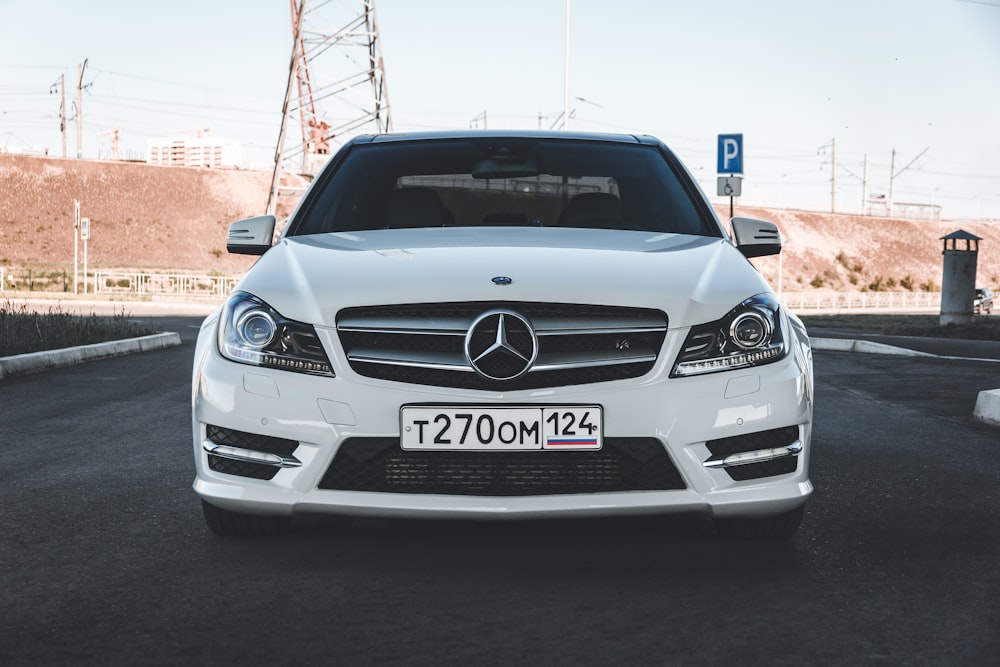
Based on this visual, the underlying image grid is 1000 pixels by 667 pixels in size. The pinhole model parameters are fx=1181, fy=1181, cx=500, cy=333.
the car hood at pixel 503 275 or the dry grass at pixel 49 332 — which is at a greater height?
the car hood at pixel 503 275

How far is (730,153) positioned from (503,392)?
17.3m

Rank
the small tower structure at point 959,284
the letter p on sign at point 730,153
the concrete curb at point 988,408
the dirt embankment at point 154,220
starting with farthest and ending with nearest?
the dirt embankment at point 154,220 → the small tower structure at point 959,284 → the letter p on sign at point 730,153 → the concrete curb at point 988,408

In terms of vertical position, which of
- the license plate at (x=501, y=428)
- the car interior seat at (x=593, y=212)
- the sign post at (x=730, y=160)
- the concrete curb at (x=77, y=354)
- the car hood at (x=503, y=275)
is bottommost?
the concrete curb at (x=77, y=354)

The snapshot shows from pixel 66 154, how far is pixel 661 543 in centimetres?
11004

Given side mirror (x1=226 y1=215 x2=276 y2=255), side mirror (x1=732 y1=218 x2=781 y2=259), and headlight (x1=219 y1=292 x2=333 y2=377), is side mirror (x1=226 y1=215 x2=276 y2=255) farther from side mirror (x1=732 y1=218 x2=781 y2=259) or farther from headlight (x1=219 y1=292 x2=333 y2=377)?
side mirror (x1=732 y1=218 x2=781 y2=259)

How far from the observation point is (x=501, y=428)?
3.56 metres

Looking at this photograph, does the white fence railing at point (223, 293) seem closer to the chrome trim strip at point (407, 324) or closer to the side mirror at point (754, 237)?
the side mirror at point (754, 237)

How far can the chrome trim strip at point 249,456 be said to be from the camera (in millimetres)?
3688

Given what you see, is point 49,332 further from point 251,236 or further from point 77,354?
point 251,236

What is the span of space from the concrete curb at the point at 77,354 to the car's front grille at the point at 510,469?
8198 mm

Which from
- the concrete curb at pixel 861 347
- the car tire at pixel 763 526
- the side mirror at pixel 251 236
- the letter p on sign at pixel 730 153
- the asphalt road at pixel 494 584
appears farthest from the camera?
the letter p on sign at pixel 730 153

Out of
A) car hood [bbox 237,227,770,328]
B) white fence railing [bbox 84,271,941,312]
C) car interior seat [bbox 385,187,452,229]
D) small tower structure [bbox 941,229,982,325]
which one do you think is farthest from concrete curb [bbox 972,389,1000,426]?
white fence railing [bbox 84,271,941,312]

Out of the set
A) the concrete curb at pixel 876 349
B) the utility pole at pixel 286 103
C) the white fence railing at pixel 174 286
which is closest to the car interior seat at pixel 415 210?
the concrete curb at pixel 876 349

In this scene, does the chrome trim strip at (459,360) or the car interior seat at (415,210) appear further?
the car interior seat at (415,210)
